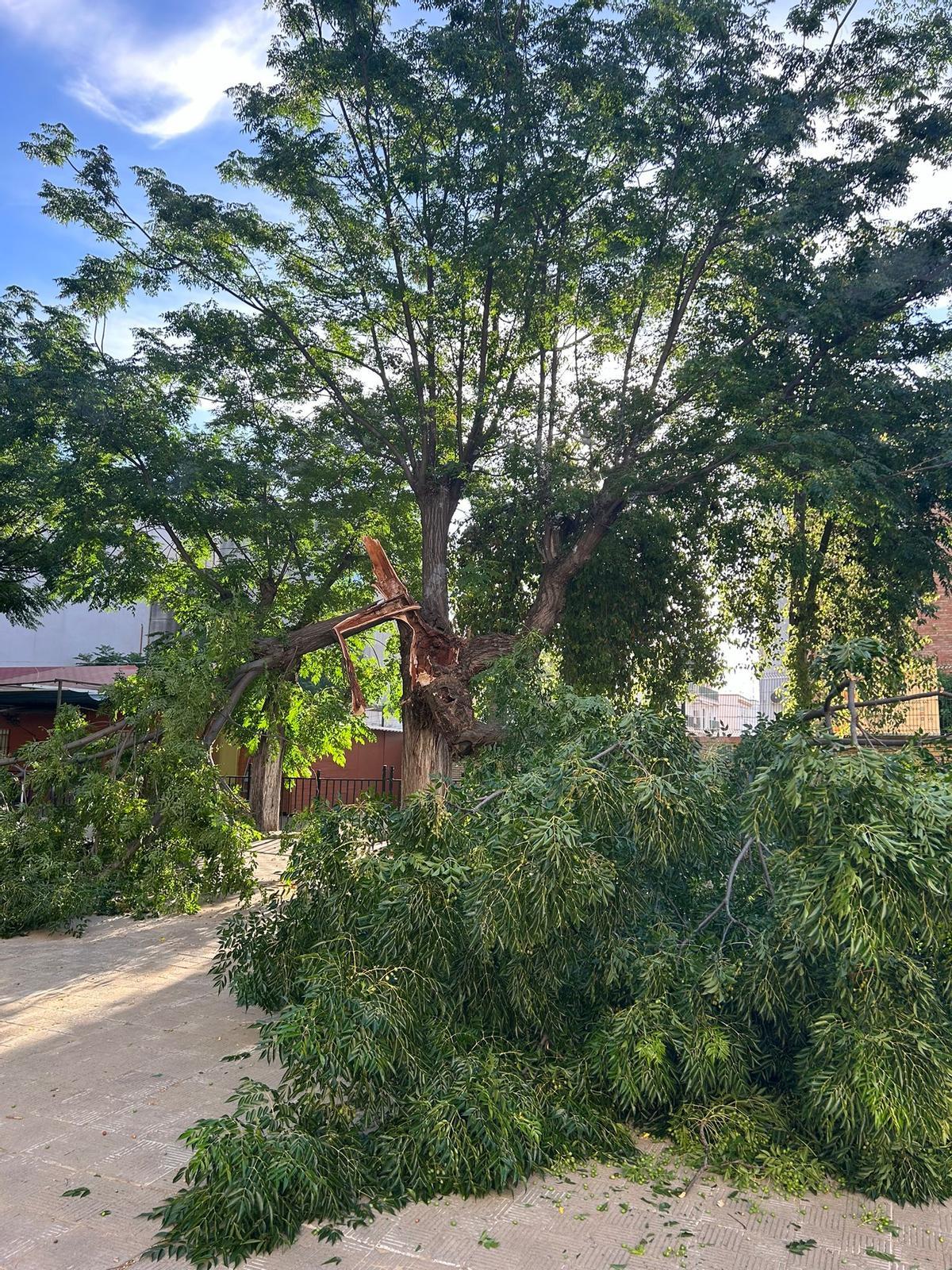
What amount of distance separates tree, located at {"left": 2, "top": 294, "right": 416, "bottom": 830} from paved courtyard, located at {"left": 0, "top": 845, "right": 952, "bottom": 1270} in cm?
587

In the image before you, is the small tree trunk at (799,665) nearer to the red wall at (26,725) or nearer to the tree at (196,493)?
the tree at (196,493)

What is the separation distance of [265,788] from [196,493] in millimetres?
5993

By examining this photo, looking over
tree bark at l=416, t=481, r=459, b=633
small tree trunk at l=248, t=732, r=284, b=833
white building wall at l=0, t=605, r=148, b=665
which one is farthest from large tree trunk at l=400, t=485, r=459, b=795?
white building wall at l=0, t=605, r=148, b=665

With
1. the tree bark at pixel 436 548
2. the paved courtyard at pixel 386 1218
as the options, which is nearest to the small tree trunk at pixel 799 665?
the tree bark at pixel 436 548

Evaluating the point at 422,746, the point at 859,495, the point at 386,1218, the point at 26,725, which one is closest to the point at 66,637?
the point at 26,725

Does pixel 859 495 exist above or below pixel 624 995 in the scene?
above

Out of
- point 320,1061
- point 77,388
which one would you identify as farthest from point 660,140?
point 320,1061

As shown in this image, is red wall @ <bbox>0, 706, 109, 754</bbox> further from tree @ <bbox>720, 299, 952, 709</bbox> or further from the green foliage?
the green foliage

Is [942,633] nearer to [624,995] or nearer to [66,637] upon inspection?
[624,995]

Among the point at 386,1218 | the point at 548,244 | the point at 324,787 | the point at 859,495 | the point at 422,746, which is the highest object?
the point at 548,244

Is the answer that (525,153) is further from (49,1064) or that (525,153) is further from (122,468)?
(49,1064)

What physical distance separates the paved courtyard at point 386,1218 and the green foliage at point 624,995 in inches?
5.4

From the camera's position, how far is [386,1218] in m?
3.71

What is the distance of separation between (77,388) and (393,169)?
461 cm
